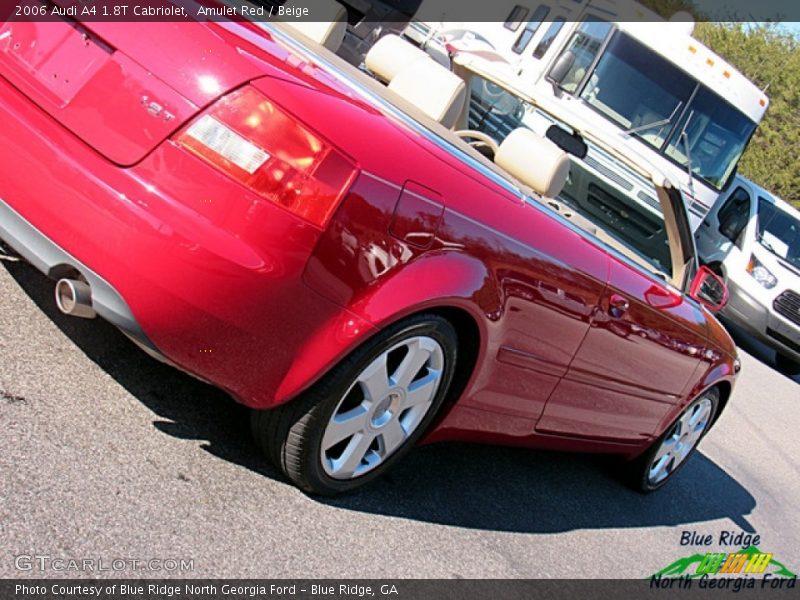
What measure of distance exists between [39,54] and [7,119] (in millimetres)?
225

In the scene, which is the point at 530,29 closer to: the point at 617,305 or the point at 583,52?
the point at 583,52

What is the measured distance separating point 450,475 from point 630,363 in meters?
0.92

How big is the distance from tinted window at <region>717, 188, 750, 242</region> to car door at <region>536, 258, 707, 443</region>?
8.65m

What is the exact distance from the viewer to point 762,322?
1220 centimetres

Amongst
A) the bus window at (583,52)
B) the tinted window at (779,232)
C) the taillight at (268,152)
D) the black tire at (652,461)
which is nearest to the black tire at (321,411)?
the taillight at (268,152)

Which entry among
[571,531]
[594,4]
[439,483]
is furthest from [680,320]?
[594,4]

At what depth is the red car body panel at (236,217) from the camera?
2611 millimetres

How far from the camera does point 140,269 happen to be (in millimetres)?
2605

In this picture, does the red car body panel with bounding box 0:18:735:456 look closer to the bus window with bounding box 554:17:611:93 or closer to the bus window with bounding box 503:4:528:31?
the bus window with bounding box 554:17:611:93

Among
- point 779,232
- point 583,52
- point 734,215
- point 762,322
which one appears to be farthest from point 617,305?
point 779,232

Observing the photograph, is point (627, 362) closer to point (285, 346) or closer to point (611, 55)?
point (285, 346)

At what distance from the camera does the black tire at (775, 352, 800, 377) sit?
1262cm

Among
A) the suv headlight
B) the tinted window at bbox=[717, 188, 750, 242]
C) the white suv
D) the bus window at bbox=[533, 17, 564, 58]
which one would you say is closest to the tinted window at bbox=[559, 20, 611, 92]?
the bus window at bbox=[533, 17, 564, 58]

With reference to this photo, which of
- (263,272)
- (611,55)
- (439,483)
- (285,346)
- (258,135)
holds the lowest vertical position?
(439,483)
